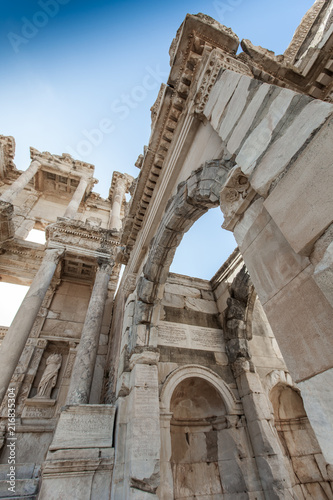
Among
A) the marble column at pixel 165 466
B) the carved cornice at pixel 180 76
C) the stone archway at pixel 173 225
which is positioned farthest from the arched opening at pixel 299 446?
the carved cornice at pixel 180 76

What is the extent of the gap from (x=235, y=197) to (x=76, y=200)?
12805 mm

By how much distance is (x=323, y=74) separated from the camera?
3.06 m

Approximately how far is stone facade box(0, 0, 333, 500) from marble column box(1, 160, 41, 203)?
533 cm

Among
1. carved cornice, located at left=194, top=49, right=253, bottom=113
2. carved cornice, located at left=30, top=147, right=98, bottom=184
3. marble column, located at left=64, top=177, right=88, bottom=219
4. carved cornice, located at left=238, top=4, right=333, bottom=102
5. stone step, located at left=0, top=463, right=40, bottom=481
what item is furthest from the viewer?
carved cornice, located at left=30, top=147, right=98, bottom=184

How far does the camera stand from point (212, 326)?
249 inches

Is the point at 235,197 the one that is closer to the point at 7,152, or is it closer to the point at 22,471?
the point at 22,471

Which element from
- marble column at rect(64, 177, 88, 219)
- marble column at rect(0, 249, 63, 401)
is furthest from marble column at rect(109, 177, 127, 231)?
marble column at rect(0, 249, 63, 401)

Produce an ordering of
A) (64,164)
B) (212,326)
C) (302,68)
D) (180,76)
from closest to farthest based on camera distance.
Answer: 1. (302,68)
2. (180,76)
3. (212,326)
4. (64,164)

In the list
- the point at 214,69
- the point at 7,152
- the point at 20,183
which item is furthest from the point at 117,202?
the point at 214,69

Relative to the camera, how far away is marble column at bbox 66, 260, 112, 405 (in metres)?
5.59

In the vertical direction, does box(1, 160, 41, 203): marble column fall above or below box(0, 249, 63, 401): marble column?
above

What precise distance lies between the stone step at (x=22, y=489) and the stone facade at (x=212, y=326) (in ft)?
0.10

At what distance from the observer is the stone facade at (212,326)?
54.1 inches

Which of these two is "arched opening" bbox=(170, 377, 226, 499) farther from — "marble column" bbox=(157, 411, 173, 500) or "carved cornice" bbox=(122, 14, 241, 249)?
"carved cornice" bbox=(122, 14, 241, 249)
